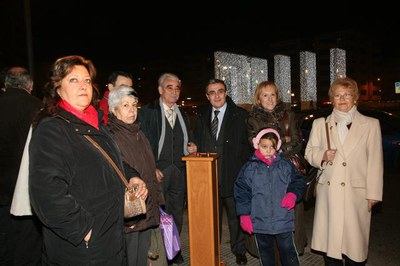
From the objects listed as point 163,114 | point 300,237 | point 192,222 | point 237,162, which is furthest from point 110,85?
Answer: point 300,237

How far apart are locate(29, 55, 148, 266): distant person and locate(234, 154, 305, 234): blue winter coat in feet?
5.00

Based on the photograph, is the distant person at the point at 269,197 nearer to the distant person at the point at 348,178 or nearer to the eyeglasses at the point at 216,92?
the distant person at the point at 348,178

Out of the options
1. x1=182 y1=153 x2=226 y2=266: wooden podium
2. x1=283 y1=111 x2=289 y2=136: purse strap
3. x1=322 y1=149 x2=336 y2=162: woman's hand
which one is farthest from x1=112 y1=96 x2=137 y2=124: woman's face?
x1=322 y1=149 x2=336 y2=162: woman's hand

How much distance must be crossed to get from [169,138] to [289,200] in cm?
183

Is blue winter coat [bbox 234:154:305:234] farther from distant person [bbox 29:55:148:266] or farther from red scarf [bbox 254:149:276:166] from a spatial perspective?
distant person [bbox 29:55:148:266]

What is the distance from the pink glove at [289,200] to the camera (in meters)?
3.19

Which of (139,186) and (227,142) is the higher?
(227,142)

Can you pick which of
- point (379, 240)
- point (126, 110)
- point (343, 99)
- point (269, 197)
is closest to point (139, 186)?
point (126, 110)

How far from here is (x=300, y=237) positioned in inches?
156

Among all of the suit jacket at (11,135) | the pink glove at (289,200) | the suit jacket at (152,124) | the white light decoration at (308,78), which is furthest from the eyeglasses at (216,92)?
the white light decoration at (308,78)

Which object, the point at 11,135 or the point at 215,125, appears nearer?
the point at 11,135

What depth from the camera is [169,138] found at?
4.36 m

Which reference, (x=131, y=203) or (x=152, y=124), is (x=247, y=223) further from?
(x=152, y=124)

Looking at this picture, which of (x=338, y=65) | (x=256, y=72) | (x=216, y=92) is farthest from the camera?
(x=338, y=65)
